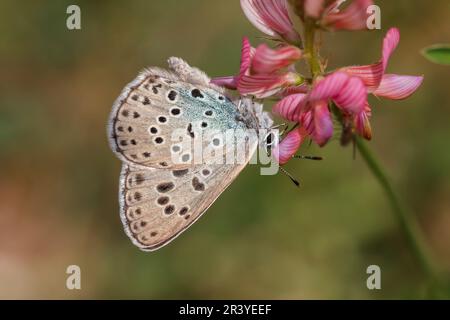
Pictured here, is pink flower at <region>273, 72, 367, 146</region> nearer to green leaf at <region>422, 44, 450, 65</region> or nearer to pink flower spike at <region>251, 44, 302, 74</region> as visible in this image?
pink flower spike at <region>251, 44, 302, 74</region>

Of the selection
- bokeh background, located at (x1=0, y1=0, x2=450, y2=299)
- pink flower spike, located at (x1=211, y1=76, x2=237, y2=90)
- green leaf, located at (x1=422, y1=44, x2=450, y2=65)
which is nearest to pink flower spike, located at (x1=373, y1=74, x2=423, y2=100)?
green leaf, located at (x1=422, y1=44, x2=450, y2=65)

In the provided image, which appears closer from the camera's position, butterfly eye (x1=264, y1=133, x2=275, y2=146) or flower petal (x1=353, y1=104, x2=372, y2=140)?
flower petal (x1=353, y1=104, x2=372, y2=140)

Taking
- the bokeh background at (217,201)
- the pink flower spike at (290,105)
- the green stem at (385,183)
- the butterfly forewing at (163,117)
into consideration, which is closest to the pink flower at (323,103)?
the pink flower spike at (290,105)

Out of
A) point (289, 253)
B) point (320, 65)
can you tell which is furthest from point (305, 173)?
point (320, 65)

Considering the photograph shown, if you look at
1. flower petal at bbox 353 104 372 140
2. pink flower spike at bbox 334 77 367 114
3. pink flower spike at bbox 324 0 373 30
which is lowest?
flower petal at bbox 353 104 372 140

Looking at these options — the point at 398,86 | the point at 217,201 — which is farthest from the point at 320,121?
the point at 217,201
